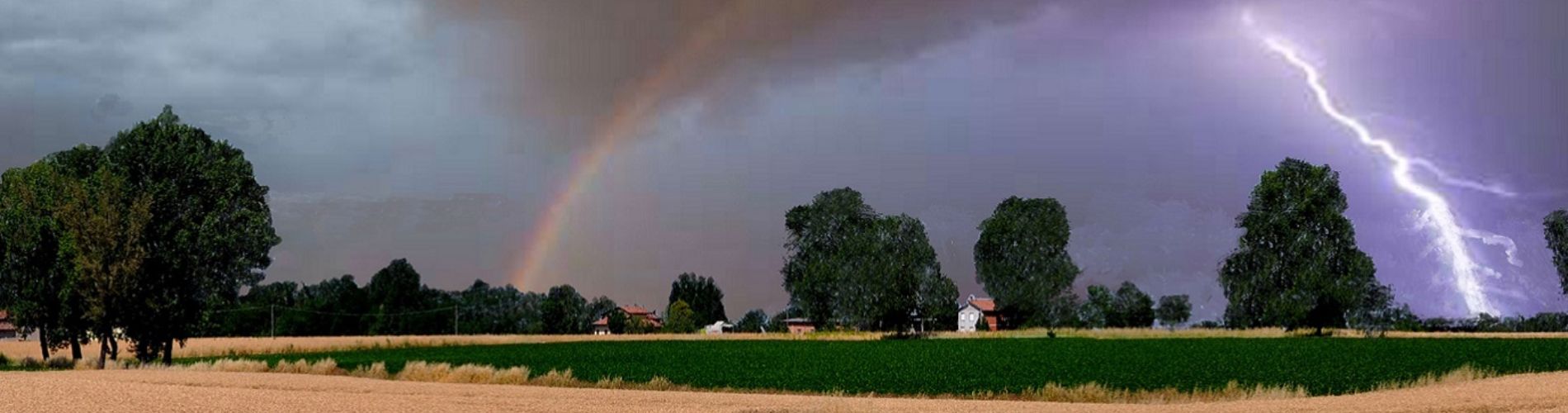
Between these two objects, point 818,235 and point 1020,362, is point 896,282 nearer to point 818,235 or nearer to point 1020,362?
point 818,235

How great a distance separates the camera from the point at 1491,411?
2702 centimetres

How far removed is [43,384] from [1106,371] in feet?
113

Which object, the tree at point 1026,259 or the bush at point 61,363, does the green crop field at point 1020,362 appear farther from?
the tree at point 1026,259

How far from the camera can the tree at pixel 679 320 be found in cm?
14738

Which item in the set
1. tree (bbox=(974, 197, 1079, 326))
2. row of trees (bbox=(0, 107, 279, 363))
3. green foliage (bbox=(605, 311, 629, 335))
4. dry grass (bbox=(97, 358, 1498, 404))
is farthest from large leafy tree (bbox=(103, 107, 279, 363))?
green foliage (bbox=(605, 311, 629, 335))

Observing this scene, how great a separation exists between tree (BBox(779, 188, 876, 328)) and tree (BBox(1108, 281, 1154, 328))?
3921 cm

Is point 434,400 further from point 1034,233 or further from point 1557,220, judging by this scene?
point 1557,220

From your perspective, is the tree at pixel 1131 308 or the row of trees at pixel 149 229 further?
the tree at pixel 1131 308

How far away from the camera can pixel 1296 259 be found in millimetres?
97875

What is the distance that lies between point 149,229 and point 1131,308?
120 meters

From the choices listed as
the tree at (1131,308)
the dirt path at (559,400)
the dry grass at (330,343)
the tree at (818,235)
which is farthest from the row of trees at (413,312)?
the dirt path at (559,400)

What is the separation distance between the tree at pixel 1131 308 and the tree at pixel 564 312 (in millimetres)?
64299

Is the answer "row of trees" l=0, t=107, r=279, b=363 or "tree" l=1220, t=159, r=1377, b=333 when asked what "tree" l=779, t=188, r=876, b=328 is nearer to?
"tree" l=1220, t=159, r=1377, b=333

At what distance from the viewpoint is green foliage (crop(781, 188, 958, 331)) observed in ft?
354
